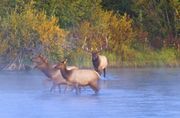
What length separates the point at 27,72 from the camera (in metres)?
37.6

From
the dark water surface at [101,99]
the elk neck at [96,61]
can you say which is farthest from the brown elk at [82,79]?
the elk neck at [96,61]

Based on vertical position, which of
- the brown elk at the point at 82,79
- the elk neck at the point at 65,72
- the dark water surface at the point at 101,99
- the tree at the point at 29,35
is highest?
the tree at the point at 29,35

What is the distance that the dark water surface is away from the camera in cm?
1948

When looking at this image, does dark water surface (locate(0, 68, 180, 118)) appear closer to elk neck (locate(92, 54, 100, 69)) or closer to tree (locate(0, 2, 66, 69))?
elk neck (locate(92, 54, 100, 69))

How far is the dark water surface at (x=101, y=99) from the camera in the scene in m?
19.5

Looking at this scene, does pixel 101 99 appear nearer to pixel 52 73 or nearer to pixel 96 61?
pixel 52 73

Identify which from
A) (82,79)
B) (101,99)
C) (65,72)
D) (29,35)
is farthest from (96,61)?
(101,99)

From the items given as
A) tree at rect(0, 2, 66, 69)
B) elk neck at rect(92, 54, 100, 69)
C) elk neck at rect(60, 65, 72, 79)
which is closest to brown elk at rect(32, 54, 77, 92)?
elk neck at rect(60, 65, 72, 79)

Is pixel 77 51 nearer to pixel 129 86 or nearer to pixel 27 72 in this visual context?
pixel 27 72

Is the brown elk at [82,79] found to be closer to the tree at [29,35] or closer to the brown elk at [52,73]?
the brown elk at [52,73]

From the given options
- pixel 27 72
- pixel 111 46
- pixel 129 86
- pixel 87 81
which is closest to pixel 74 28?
pixel 111 46

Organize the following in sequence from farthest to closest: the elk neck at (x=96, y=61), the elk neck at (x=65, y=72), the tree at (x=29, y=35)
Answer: the tree at (x=29, y=35) < the elk neck at (x=96, y=61) < the elk neck at (x=65, y=72)

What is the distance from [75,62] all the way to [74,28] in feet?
11.5

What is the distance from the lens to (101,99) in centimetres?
2317
